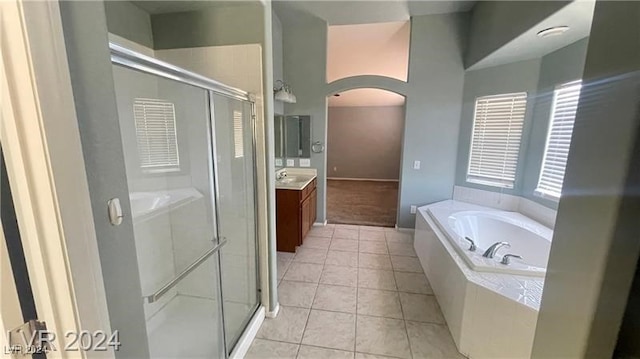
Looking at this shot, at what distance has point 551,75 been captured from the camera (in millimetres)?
2623

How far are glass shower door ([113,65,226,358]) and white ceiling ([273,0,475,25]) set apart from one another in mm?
2111

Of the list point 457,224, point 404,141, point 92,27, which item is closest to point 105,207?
point 92,27

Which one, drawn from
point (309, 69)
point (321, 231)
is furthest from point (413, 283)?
point (309, 69)

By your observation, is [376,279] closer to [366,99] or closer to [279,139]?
[279,139]

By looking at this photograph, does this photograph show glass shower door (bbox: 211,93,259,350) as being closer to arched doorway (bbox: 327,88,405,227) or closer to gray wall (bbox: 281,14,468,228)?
gray wall (bbox: 281,14,468,228)

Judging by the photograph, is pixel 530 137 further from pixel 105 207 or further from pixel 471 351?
pixel 105 207

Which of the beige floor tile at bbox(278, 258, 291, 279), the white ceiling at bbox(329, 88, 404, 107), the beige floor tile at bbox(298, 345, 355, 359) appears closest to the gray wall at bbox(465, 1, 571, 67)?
the beige floor tile at bbox(298, 345, 355, 359)

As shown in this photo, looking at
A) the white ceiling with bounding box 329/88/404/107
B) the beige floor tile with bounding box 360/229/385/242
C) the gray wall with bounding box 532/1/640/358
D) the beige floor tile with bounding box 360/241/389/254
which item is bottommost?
the beige floor tile with bounding box 360/241/389/254

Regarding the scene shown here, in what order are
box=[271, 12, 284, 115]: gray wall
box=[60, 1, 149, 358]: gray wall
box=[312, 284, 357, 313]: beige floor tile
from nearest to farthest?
1. box=[60, 1, 149, 358]: gray wall
2. box=[312, 284, 357, 313]: beige floor tile
3. box=[271, 12, 284, 115]: gray wall

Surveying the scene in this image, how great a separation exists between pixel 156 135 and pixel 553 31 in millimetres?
3292

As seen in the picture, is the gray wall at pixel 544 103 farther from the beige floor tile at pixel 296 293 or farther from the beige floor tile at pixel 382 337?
the beige floor tile at pixel 296 293

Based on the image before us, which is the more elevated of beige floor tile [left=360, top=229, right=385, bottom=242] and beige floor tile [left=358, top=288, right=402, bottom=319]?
beige floor tile [left=360, top=229, right=385, bottom=242]

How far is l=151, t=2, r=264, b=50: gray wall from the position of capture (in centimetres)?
181

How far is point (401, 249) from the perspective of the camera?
11.1 ft
